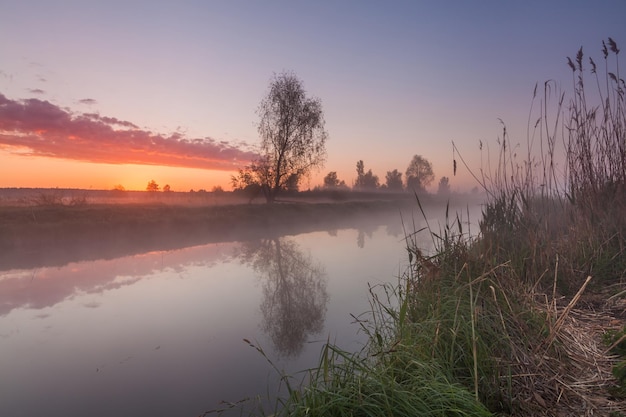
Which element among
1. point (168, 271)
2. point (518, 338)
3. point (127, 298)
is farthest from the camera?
point (168, 271)

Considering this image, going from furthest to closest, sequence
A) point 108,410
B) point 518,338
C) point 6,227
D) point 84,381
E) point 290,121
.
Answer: point 290,121
point 6,227
point 84,381
point 108,410
point 518,338

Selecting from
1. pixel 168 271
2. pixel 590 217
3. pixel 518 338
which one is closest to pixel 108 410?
pixel 518 338

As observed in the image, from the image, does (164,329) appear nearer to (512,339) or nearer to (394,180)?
(512,339)

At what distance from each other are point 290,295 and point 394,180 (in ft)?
175

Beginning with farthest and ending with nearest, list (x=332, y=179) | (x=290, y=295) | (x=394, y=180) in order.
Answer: (x=394, y=180) < (x=332, y=179) < (x=290, y=295)

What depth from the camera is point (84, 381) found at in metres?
3.44

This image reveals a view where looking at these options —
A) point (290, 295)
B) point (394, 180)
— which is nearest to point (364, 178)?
point (394, 180)

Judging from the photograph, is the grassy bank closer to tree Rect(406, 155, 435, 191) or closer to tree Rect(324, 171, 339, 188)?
tree Rect(324, 171, 339, 188)

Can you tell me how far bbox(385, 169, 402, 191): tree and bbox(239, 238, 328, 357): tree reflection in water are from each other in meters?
47.4

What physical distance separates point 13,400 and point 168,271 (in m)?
5.17

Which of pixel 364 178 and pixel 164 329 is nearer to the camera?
pixel 164 329

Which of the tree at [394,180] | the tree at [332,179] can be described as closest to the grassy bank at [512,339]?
A: the tree at [332,179]

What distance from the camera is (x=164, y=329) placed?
477cm

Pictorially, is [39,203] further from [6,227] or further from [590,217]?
[590,217]
